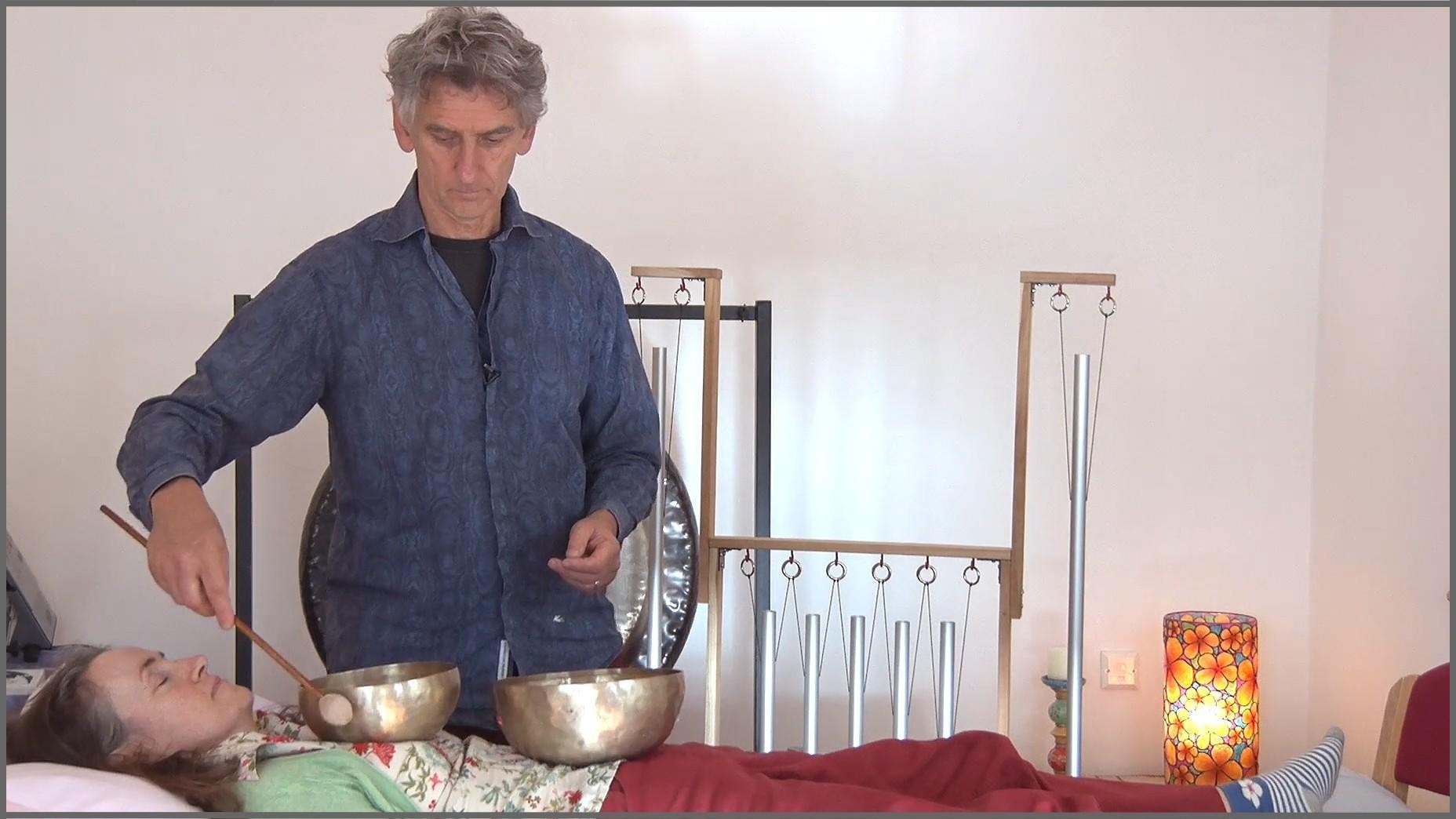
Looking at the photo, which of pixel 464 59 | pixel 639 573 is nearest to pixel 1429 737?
pixel 639 573

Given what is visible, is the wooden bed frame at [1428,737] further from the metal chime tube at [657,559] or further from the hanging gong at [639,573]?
the hanging gong at [639,573]

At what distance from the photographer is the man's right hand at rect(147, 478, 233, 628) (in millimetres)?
1423

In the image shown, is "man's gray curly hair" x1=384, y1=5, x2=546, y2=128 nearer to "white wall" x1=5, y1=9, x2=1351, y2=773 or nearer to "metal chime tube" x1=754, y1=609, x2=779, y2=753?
"metal chime tube" x1=754, y1=609, x2=779, y2=753

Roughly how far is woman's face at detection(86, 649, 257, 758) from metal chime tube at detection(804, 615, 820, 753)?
0.97 m

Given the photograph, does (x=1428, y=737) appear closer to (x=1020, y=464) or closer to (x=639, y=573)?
(x=1020, y=464)

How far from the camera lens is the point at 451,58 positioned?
5.64 feet

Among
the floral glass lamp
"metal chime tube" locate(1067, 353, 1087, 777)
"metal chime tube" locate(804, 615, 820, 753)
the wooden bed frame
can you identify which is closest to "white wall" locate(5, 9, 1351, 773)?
the floral glass lamp

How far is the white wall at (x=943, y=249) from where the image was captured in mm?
3113

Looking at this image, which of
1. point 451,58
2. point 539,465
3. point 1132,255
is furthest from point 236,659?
point 1132,255

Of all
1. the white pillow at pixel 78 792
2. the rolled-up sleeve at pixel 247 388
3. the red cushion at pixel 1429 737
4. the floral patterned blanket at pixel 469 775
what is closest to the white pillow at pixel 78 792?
the white pillow at pixel 78 792

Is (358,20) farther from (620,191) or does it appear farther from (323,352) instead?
(323,352)

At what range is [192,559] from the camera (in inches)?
56.2

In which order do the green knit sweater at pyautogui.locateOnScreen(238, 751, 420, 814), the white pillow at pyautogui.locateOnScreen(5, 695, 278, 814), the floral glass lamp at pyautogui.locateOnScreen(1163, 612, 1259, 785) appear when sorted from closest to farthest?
the white pillow at pyautogui.locateOnScreen(5, 695, 278, 814)
the green knit sweater at pyautogui.locateOnScreen(238, 751, 420, 814)
the floral glass lamp at pyautogui.locateOnScreen(1163, 612, 1259, 785)

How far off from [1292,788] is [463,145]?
1.22m
